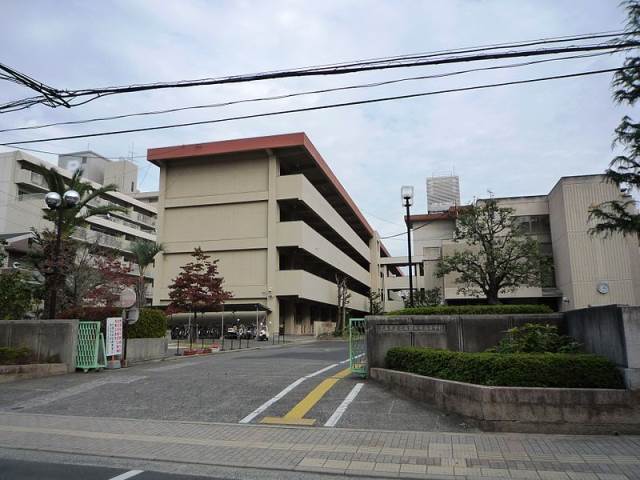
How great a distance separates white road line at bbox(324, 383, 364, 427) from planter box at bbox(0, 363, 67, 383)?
8828 millimetres

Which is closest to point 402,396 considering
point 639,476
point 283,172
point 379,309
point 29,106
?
point 639,476

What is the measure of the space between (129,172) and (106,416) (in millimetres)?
70156

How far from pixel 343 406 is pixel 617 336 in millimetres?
5000

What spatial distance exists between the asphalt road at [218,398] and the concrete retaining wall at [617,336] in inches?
109

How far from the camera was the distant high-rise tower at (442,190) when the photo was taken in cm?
7025

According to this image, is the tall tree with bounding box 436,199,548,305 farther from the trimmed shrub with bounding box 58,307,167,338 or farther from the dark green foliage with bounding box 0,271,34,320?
the dark green foliage with bounding box 0,271,34,320

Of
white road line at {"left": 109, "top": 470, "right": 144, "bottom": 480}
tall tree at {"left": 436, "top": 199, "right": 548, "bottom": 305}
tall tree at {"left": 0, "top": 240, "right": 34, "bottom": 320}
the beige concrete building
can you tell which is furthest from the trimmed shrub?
the beige concrete building

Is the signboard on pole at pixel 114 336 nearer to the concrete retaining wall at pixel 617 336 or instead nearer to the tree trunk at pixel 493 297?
the concrete retaining wall at pixel 617 336

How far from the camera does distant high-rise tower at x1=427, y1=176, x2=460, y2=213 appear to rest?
70250mm

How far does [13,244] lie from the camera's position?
33.2 m

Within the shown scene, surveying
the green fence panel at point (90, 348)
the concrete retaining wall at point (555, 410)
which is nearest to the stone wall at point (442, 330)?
the concrete retaining wall at point (555, 410)

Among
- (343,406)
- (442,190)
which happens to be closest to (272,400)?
(343,406)

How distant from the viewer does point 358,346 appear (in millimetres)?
14484

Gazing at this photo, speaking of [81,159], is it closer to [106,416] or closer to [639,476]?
[106,416]
